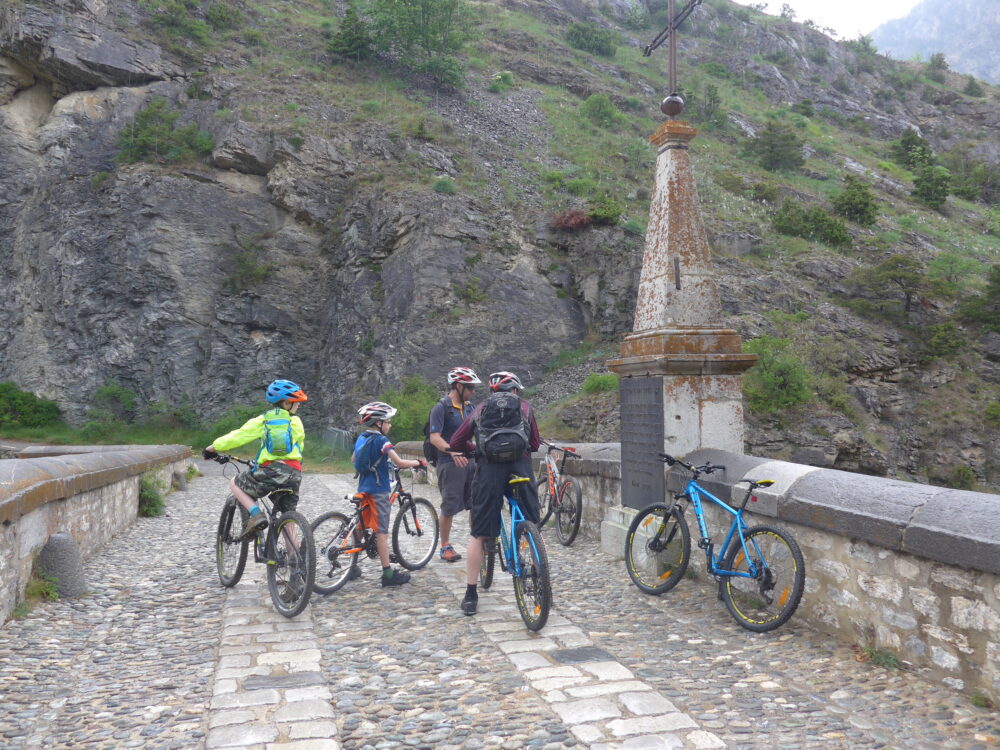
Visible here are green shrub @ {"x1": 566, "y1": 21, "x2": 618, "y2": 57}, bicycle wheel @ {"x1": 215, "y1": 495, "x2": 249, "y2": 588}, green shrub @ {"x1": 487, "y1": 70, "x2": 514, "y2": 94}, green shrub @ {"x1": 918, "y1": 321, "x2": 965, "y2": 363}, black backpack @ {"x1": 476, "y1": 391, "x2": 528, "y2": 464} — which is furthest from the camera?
green shrub @ {"x1": 566, "y1": 21, "x2": 618, "y2": 57}

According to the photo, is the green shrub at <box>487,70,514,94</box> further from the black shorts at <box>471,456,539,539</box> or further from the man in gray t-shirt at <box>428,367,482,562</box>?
the black shorts at <box>471,456,539,539</box>

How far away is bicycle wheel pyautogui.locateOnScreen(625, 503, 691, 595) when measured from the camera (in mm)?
5105

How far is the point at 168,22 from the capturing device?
109ft

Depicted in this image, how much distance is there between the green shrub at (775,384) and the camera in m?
20.0

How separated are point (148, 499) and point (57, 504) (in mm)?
4731

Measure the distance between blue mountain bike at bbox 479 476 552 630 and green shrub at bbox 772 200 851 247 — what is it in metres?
28.6

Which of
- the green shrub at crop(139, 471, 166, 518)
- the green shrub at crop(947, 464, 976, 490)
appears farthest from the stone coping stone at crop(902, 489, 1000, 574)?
the green shrub at crop(947, 464, 976, 490)

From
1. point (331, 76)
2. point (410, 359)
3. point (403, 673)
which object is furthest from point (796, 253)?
point (403, 673)

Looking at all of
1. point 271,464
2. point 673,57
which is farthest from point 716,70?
point 271,464

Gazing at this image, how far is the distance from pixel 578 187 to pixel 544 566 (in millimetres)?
28985

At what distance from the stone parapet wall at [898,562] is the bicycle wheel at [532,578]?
1548 millimetres

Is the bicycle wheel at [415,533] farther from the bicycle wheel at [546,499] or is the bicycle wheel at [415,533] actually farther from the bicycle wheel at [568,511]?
the bicycle wheel at [546,499]

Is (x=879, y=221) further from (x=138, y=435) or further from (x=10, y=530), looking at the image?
(x=10, y=530)

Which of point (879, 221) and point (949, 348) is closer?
point (949, 348)
